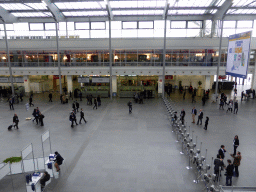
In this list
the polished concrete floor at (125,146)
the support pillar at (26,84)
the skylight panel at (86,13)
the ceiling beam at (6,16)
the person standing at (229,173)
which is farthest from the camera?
the support pillar at (26,84)

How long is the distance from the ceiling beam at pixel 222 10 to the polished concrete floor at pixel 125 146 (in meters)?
11.9

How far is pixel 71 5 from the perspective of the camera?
25.1m

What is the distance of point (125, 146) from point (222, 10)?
22.6 m

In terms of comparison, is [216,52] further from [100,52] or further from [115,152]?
[115,152]

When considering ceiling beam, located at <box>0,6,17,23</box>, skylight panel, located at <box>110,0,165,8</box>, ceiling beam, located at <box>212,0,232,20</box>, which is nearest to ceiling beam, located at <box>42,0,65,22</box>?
ceiling beam, located at <box>0,6,17,23</box>

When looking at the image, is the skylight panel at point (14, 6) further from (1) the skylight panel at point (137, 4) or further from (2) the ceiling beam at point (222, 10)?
(2) the ceiling beam at point (222, 10)

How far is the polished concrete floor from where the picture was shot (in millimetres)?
8000

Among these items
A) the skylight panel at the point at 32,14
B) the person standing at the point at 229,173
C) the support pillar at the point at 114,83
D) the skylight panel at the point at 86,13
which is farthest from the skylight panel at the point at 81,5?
the person standing at the point at 229,173

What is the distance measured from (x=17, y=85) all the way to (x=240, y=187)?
31444 mm

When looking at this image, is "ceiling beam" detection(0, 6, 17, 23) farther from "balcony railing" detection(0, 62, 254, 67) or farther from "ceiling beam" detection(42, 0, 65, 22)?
"ceiling beam" detection(42, 0, 65, 22)

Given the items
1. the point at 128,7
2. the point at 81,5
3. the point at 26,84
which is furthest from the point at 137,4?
the point at 26,84

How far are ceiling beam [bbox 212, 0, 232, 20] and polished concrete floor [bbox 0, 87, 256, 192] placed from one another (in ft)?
39.0

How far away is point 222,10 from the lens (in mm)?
24812

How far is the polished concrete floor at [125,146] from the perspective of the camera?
8000mm
